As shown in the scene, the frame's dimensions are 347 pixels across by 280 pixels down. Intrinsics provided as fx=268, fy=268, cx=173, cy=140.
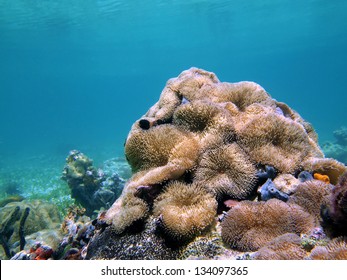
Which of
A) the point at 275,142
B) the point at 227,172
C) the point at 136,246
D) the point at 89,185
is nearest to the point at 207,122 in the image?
the point at 227,172

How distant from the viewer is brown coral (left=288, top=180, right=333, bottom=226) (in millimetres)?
2796

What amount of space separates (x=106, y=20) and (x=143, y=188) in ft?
142

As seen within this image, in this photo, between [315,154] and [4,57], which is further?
[4,57]

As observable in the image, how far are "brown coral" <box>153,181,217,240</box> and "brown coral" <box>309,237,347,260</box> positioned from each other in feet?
3.65

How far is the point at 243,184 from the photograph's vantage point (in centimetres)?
318

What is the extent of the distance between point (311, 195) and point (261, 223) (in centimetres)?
Answer: 70

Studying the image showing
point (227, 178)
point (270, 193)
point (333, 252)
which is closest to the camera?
point (333, 252)

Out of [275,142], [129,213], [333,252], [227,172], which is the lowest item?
[129,213]

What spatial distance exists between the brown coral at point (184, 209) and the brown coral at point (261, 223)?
24cm

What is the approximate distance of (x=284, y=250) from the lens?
218 centimetres

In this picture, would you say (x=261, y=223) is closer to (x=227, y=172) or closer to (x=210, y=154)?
(x=227, y=172)

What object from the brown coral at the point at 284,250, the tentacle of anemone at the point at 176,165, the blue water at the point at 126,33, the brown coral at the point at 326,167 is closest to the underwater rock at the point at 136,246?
the tentacle of anemone at the point at 176,165
